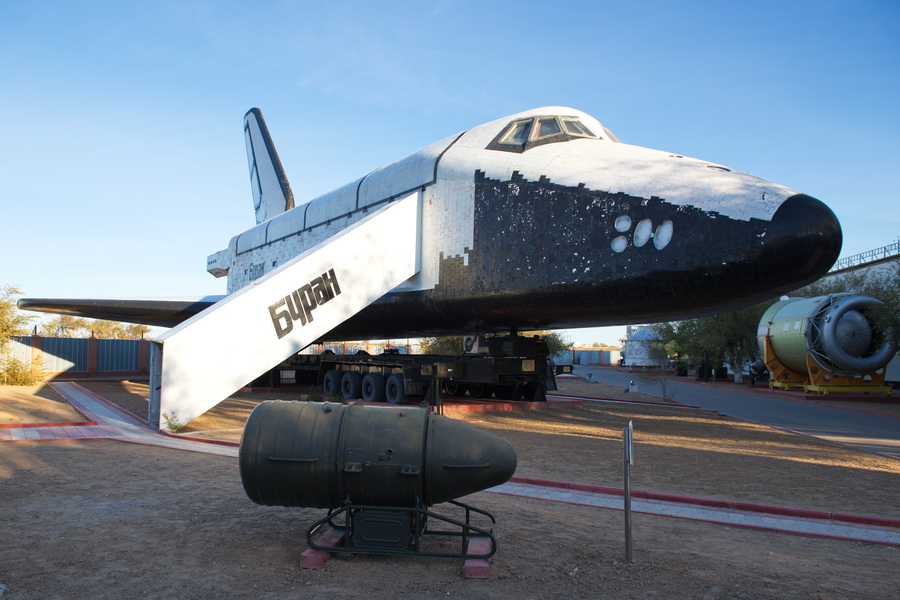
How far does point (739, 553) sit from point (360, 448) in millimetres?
3015

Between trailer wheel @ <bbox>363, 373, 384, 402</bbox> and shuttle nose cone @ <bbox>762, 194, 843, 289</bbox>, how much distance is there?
29.4 ft

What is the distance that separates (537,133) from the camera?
10508 millimetres

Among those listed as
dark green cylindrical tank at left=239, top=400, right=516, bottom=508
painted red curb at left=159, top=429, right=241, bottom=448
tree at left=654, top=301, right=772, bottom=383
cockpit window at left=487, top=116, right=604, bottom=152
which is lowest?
painted red curb at left=159, top=429, right=241, bottom=448

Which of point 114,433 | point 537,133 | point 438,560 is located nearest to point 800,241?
point 537,133

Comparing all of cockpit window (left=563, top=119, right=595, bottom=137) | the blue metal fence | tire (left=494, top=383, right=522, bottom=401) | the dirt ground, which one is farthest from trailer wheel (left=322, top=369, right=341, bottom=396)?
the blue metal fence

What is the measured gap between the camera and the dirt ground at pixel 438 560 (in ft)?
12.8

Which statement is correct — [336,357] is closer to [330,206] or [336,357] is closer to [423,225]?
[330,206]

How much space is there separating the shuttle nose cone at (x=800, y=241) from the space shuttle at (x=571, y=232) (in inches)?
0.6

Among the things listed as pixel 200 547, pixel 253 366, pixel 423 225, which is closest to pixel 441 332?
pixel 423 225

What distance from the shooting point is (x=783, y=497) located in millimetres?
6500

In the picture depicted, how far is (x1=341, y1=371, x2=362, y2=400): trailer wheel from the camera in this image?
15.1 meters

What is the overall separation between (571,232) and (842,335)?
51.6ft

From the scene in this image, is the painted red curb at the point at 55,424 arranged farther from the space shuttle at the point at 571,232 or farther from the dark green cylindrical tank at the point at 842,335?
the dark green cylindrical tank at the point at 842,335

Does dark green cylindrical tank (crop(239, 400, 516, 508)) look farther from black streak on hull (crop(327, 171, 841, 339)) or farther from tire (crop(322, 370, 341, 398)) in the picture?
tire (crop(322, 370, 341, 398))
